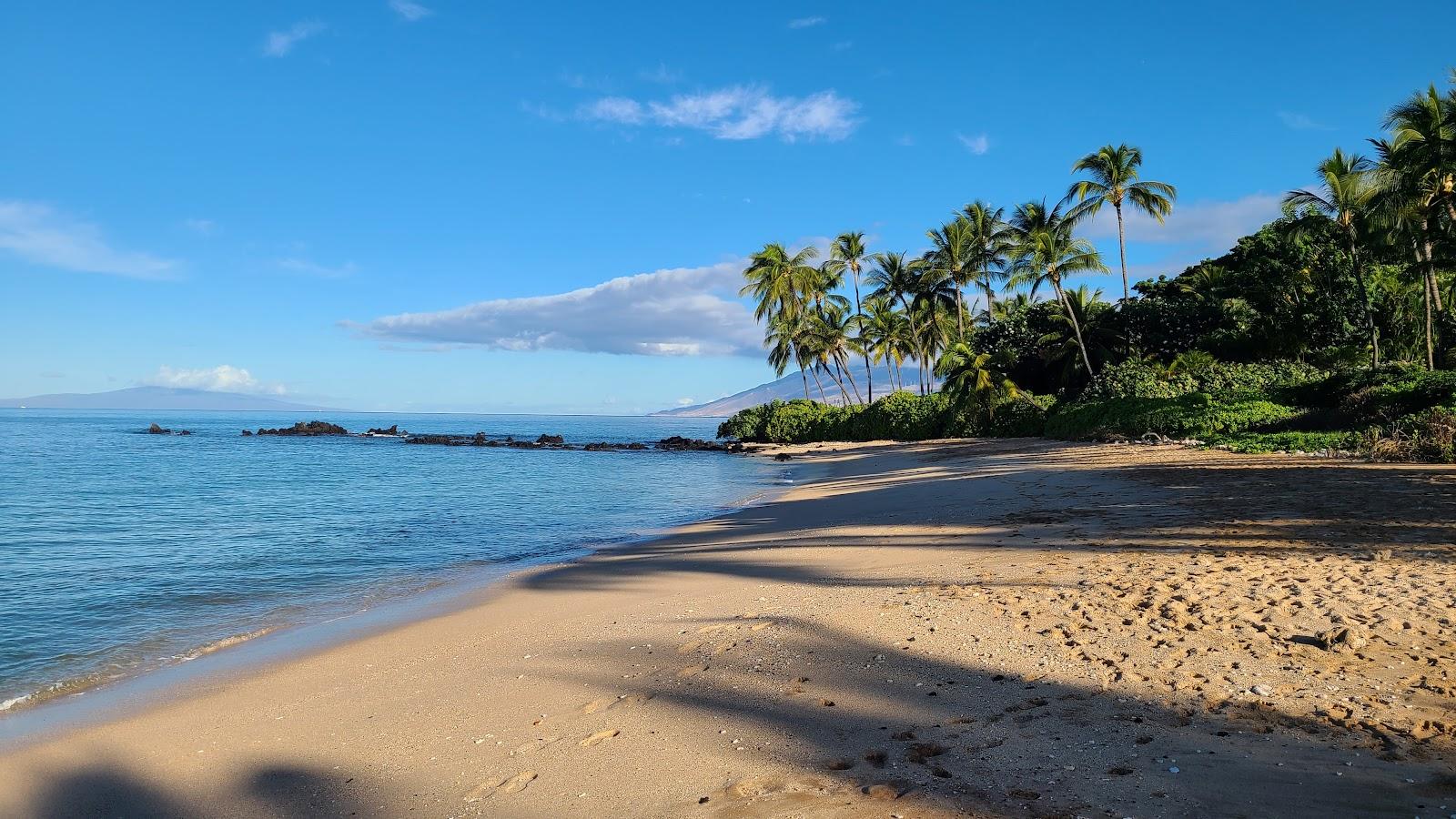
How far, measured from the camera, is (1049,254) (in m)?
34.7

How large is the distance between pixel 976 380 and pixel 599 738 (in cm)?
3469

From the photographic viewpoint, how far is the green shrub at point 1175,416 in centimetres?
2055

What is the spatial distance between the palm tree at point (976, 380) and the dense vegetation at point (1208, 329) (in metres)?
0.10

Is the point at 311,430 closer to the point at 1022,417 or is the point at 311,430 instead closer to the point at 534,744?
the point at 1022,417

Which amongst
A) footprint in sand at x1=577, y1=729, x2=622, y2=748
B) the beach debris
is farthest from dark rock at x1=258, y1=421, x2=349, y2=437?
the beach debris

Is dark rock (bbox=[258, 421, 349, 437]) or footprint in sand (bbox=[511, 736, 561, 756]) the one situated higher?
dark rock (bbox=[258, 421, 349, 437])

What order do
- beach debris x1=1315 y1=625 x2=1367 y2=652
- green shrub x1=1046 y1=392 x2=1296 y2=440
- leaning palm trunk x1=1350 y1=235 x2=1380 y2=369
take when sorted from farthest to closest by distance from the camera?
leaning palm trunk x1=1350 y1=235 x2=1380 y2=369, green shrub x1=1046 y1=392 x2=1296 y2=440, beach debris x1=1315 y1=625 x2=1367 y2=652

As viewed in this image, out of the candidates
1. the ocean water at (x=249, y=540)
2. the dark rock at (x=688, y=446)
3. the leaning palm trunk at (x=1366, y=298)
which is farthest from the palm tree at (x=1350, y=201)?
the dark rock at (x=688, y=446)

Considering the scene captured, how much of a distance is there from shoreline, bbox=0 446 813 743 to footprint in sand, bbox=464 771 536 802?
3621 mm

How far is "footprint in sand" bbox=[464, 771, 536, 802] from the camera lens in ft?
12.0

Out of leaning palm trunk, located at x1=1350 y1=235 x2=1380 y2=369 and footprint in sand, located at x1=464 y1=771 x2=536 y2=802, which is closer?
footprint in sand, located at x1=464 y1=771 x2=536 y2=802

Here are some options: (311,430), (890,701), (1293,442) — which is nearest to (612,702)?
(890,701)

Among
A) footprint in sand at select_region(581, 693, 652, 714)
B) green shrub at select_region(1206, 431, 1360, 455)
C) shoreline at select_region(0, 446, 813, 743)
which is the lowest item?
shoreline at select_region(0, 446, 813, 743)

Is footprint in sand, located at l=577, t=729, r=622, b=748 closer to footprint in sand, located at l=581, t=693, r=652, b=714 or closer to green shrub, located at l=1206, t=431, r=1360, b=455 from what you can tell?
footprint in sand, located at l=581, t=693, r=652, b=714
